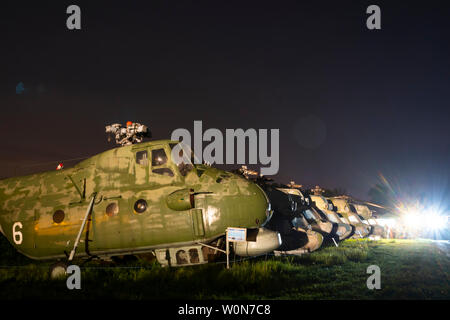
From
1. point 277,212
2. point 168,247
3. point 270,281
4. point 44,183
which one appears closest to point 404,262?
point 277,212

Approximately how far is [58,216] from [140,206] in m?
2.80

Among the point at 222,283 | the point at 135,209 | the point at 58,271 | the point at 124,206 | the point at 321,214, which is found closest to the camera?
the point at 222,283

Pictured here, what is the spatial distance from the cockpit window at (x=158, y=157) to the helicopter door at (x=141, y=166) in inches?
8.8

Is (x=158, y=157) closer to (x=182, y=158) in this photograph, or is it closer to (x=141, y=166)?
(x=141, y=166)

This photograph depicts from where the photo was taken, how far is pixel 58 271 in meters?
9.40

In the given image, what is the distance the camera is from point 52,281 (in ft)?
30.3

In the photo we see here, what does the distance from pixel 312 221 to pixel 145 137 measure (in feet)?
45.2

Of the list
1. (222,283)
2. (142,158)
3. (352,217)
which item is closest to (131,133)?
(142,158)

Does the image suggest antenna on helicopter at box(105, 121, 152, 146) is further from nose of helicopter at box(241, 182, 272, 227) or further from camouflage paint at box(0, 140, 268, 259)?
nose of helicopter at box(241, 182, 272, 227)

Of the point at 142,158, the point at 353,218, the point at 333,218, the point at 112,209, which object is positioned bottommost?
the point at 353,218

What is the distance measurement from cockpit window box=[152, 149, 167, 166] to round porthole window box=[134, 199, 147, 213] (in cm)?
129

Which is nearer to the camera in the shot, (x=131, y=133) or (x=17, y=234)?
(x=17, y=234)

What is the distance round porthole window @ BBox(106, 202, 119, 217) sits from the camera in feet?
32.3
